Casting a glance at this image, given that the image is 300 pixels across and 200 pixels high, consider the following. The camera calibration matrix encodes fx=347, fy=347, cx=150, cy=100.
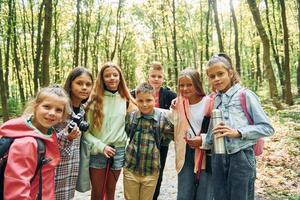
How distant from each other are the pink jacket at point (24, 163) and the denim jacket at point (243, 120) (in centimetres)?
160

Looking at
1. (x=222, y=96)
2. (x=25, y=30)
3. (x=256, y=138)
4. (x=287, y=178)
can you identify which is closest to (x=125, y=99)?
(x=222, y=96)

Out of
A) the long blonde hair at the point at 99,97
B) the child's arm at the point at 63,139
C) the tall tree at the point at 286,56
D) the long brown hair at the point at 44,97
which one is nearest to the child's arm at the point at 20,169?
the long brown hair at the point at 44,97

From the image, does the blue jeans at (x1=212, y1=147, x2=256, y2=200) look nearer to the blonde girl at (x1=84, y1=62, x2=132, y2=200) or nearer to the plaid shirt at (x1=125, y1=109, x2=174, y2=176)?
the plaid shirt at (x1=125, y1=109, x2=174, y2=176)

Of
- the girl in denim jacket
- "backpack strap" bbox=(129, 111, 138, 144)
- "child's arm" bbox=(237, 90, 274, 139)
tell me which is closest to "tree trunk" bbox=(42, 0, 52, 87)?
"backpack strap" bbox=(129, 111, 138, 144)

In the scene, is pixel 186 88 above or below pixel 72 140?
above

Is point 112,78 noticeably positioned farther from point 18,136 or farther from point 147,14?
point 147,14

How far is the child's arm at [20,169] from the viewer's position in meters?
2.54

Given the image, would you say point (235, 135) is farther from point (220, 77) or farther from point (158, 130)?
point (158, 130)

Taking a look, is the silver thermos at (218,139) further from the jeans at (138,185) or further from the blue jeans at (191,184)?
the jeans at (138,185)

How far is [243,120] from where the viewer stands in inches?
128

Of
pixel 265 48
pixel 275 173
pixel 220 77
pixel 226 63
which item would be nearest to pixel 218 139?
pixel 220 77

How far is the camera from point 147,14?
112ft

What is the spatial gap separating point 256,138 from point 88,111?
205 centimetres

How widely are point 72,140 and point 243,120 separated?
72.2 inches
